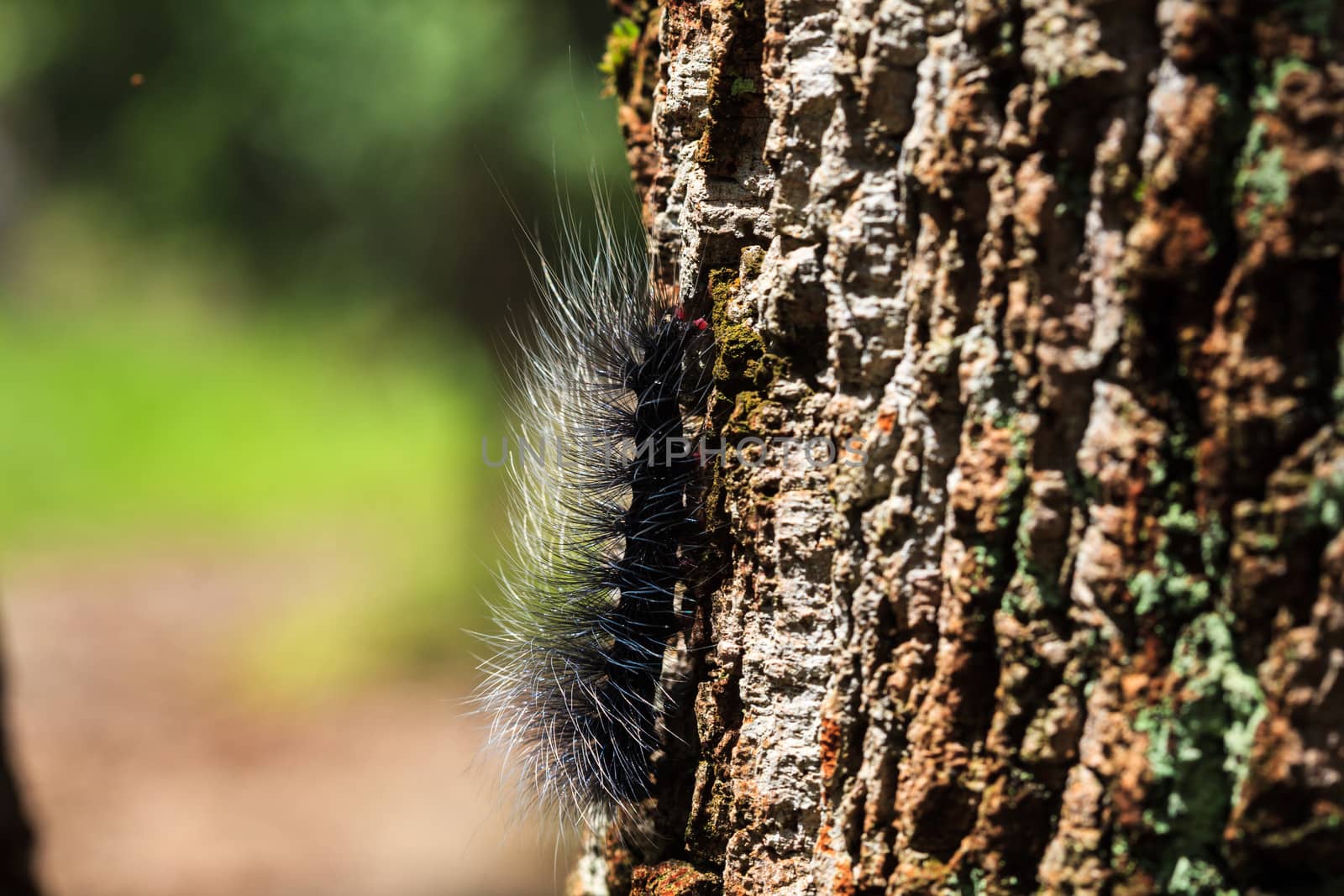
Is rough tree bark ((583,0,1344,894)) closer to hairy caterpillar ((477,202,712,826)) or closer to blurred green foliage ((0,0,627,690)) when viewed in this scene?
hairy caterpillar ((477,202,712,826))

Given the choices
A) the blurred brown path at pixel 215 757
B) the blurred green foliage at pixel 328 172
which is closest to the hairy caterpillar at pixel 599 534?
the blurred green foliage at pixel 328 172

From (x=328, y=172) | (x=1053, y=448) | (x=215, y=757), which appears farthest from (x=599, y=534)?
(x=215, y=757)

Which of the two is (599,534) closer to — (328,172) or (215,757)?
(328,172)

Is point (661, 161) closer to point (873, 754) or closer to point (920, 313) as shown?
point (920, 313)

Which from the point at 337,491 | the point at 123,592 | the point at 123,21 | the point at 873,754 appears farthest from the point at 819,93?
the point at 123,592

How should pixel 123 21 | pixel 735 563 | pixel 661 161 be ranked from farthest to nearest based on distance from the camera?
pixel 123 21 → pixel 661 161 → pixel 735 563

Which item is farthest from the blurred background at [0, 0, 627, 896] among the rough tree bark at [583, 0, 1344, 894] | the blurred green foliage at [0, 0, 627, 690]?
the rough tree bark at [583, 0, 1344, 894]
